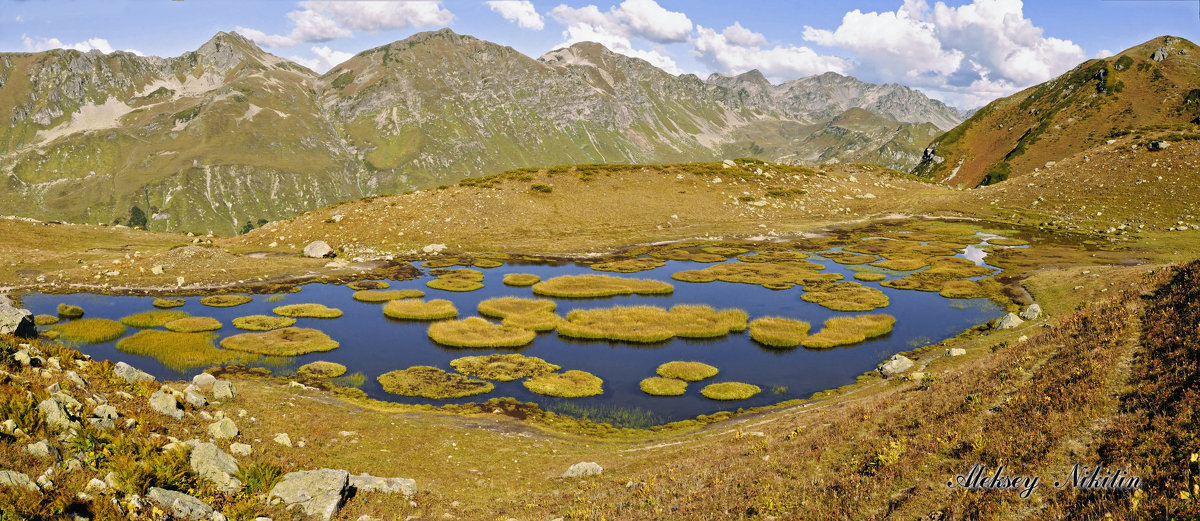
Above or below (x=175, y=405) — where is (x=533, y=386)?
below

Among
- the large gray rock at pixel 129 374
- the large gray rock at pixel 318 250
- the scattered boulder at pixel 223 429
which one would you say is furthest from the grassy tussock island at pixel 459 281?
the scattered boulder at pixel 223 429

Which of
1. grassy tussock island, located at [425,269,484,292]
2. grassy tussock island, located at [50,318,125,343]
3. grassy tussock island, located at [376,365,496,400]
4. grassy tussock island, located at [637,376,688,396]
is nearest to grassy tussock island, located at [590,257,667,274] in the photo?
grassy tussock island, located at [425,269,484,292]

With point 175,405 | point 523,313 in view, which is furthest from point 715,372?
point 175,405

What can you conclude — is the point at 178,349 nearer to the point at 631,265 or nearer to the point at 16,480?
the point at 16,480

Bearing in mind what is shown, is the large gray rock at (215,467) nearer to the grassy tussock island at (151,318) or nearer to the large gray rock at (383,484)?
the large gray rock at (383,484)

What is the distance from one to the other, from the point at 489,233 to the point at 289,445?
8032 centimetres

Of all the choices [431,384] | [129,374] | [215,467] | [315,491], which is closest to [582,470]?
[315,491]

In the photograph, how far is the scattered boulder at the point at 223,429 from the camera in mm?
24288

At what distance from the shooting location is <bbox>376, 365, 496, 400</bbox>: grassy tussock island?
40.2 meters

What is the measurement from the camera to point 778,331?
53.8 meters

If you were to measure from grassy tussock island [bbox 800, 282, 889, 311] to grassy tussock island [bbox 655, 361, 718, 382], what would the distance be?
78.6 feet

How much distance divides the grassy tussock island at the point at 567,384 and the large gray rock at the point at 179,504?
24.5 metres

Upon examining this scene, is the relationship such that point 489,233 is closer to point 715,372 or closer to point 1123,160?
point 715,372

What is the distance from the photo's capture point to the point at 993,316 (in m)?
57.2
